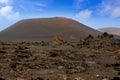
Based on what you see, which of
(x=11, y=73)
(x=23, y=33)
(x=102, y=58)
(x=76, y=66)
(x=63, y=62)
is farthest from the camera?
(x=23, y=33)

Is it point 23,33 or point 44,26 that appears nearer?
point 23,33

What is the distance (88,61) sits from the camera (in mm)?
14664

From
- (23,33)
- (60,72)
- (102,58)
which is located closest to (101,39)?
(102,58)

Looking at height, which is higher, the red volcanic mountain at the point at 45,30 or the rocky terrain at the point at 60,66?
the red volcanic mountain at the point at 45,30

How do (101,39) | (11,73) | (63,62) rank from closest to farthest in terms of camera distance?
(11,73) < (63,62) < (101,39)

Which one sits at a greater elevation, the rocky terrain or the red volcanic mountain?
the red volcanic mountain

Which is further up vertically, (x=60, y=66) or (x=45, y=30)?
(x=45, y=30)

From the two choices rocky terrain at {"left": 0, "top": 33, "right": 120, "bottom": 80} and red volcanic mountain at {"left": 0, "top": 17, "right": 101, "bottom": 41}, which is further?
red volcanic mountain at {"left": 0, "top": 17, "right": 101, "bottom": 41}

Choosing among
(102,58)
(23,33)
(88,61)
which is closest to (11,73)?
(88,61)

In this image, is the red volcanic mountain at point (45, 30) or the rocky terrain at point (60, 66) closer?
the rocky terrain at point (60, 66)

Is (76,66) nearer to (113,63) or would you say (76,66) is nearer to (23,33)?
(113,63)

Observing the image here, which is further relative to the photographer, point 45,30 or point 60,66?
point 45,30

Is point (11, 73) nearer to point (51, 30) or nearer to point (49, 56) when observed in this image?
point (49, 56)

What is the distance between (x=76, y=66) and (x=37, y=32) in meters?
61.4
